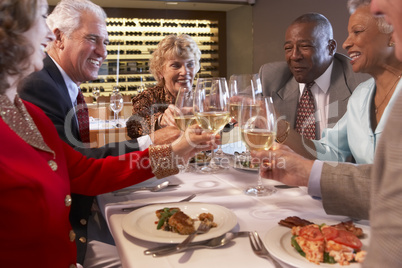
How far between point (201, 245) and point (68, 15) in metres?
1.66

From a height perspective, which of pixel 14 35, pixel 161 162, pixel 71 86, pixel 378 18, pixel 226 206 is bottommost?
pixel 226 206

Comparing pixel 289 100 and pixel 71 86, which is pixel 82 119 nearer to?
pixel 71 86

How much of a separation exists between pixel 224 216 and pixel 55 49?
1.55m

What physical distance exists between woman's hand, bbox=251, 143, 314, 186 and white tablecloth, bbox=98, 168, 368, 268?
9 centimetres

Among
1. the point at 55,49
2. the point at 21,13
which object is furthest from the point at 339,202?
the point at 55,49

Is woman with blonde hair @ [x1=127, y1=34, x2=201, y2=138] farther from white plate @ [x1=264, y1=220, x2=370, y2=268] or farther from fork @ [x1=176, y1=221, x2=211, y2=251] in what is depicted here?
white plate @ [x1=264, y1=220, x2=370, y2=268]

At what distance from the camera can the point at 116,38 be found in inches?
319

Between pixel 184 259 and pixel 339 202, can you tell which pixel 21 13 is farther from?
pixel 339 202

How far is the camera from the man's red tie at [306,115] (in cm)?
284

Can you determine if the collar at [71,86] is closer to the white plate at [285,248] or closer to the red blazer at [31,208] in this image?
the red blazer at [31,208]

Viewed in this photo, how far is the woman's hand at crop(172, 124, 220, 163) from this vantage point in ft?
5.12

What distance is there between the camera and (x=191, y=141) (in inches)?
61.7

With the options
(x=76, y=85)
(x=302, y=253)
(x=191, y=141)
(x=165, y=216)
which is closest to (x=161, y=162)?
(x=191, y=141)

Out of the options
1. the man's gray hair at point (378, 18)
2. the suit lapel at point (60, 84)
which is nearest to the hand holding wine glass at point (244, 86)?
the man's gray hair at point (378, 18)
